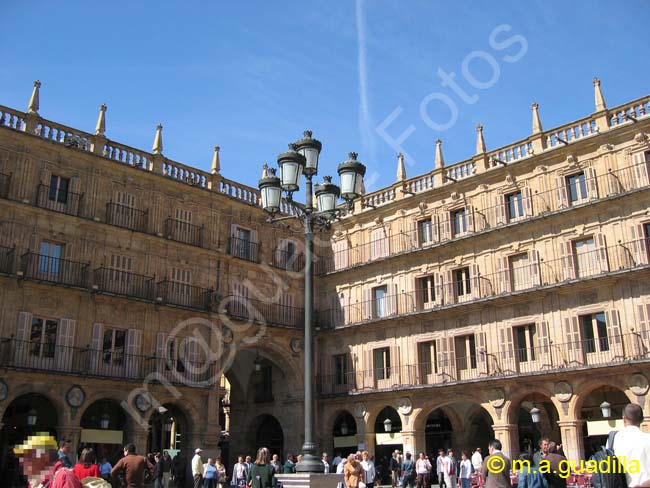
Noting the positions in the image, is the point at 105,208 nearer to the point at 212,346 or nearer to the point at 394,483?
the point at 212,346

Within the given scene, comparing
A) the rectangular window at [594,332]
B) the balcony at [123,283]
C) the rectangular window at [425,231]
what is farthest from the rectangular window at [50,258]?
the rectangular window at [594,332]

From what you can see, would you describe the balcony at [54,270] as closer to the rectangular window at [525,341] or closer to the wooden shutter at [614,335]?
the rectangular window at [525,341]

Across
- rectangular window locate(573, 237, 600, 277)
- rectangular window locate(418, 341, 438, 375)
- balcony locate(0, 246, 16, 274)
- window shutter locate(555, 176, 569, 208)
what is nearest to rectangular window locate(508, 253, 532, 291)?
rectangular window locate(573, 237, 600, 277)

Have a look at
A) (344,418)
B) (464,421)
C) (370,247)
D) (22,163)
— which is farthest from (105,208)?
(464,421)

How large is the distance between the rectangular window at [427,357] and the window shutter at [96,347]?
12.4 m

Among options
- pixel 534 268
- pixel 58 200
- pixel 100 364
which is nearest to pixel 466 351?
pixel 534 268

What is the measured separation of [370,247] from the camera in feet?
102

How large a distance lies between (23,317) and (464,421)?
1756 centimetres

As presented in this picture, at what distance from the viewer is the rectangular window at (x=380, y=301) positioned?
29547 mm

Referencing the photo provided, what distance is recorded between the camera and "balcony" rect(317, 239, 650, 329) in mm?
22578

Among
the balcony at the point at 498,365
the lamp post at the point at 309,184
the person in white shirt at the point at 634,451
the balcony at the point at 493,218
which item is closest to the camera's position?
the person in white shirt at the point at 634,451

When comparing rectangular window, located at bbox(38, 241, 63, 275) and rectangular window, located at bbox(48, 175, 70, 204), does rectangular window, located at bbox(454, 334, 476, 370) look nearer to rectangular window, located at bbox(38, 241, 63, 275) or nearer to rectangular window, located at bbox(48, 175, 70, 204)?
rectangular window, located at bbox(38, 241, 63, 275)

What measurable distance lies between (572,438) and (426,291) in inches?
333

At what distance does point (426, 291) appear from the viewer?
28531mm
